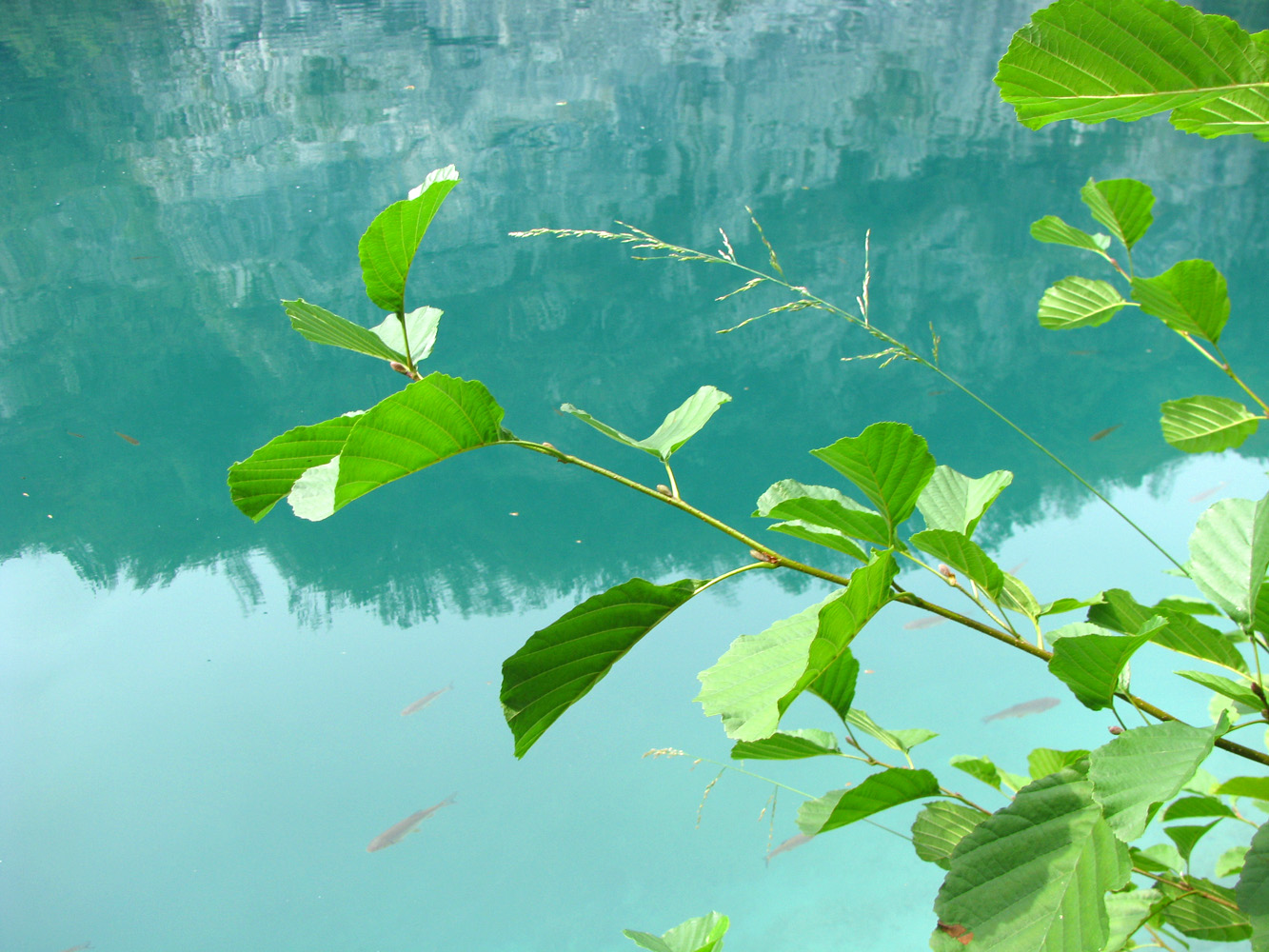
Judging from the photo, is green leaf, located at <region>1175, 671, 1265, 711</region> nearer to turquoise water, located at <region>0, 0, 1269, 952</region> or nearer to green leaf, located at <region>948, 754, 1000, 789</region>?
green leaf, located at <region>948, 754, 1000, 789</region>

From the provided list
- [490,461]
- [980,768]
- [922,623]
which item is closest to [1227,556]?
[980,768]

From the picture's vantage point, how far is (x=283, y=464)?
350 mm

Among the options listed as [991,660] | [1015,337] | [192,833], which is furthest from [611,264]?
[192,833]

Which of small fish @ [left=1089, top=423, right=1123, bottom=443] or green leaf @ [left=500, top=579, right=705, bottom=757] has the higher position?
green leaf @ [left=500, top=579, right=705, bottom=757]

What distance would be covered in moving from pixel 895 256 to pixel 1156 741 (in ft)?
10.2

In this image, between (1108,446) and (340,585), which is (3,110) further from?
(1108,446)

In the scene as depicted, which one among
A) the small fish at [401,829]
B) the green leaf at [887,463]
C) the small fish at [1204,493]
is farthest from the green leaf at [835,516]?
the small fish at [1204,493]

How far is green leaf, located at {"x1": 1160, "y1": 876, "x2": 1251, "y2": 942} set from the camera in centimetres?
47

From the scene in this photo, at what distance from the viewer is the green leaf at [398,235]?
13.9 inches

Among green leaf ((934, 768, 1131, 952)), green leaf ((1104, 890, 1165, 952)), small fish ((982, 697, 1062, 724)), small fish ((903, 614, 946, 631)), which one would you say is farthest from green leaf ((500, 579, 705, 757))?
small fish ((903, 614, 946, 631))

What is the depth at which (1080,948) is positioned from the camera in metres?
0.27

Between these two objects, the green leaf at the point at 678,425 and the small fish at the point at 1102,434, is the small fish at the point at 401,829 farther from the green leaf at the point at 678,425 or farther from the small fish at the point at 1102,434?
the small fish at the point at 1102,434

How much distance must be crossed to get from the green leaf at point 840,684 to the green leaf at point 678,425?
140mm

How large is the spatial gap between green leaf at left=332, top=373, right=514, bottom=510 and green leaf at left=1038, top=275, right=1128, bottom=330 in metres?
0.57
